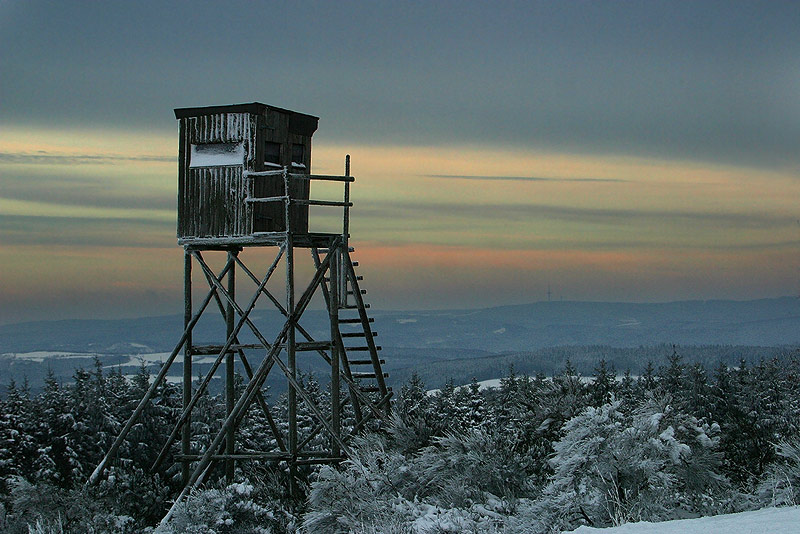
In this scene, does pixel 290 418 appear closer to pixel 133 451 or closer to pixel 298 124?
pixel 298 124

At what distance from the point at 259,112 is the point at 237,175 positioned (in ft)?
5.33

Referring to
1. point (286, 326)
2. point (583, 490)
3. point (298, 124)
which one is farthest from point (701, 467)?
point (298, 124)

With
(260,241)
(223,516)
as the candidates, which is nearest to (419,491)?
(223,516)

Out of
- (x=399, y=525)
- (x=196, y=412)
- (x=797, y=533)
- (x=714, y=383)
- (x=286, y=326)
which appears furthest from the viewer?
(x=714, y=383)

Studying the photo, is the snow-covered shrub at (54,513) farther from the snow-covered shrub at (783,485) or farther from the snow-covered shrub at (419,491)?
the snow-covered shrub at (783,485)

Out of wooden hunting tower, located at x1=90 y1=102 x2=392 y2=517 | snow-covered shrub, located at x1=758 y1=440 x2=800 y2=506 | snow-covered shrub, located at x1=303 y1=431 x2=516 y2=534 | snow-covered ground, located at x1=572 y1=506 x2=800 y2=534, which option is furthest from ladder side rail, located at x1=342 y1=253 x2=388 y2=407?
snow-covered ground, located at x1=572 y1=506 x2=800 y2=534

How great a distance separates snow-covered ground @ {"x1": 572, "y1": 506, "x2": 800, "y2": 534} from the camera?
9430 millimetres

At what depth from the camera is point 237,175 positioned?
72.8ft

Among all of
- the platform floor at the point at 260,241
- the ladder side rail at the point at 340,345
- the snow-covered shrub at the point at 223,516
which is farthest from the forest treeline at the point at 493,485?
the platform floor at the point at 260,241

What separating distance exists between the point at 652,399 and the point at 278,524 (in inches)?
268

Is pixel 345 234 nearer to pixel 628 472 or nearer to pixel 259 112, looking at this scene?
pixel 259 112

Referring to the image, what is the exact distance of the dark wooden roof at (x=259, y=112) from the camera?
22.2 m

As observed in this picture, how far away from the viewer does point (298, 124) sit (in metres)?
23.2

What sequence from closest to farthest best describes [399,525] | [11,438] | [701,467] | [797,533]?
[797,533]
[399,525]
[701,467]
[11,438]
